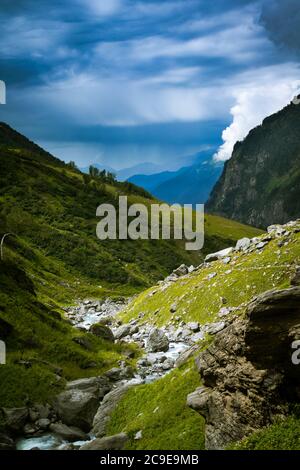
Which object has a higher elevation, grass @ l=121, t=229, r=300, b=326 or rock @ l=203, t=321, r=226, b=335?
grass @ l=121, t=229, r=300, b=326

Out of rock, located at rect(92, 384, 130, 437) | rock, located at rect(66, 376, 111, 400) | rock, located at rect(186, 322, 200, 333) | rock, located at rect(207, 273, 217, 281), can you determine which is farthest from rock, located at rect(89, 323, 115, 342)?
rock, located at rect(92, 384, 130, 437)

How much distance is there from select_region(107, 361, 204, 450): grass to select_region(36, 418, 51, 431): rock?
3.55 meters

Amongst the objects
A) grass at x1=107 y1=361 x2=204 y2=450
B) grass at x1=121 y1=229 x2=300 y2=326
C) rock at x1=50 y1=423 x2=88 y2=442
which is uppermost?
grass at x1=121 y1=229 x2=300 y2=326

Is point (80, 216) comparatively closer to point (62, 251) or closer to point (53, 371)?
point (62, 251)

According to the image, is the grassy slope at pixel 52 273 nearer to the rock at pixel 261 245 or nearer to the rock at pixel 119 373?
the rock at pixel 119 373

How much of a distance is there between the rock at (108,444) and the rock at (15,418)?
5.36 meters

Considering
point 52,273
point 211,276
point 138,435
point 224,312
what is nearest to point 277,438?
point 138,435

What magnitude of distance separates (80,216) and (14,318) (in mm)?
139363

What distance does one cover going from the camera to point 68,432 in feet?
78.8

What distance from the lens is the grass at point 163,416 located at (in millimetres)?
19906

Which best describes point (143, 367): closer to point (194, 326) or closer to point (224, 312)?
point (194, 326)

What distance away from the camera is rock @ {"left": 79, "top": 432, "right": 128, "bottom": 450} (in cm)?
2025

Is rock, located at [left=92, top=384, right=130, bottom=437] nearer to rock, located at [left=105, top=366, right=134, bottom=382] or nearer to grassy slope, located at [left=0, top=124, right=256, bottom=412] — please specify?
grassy slope, located at [left=0, top=124, right=256, bottom=412]

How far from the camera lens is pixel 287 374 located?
54.7 ft
